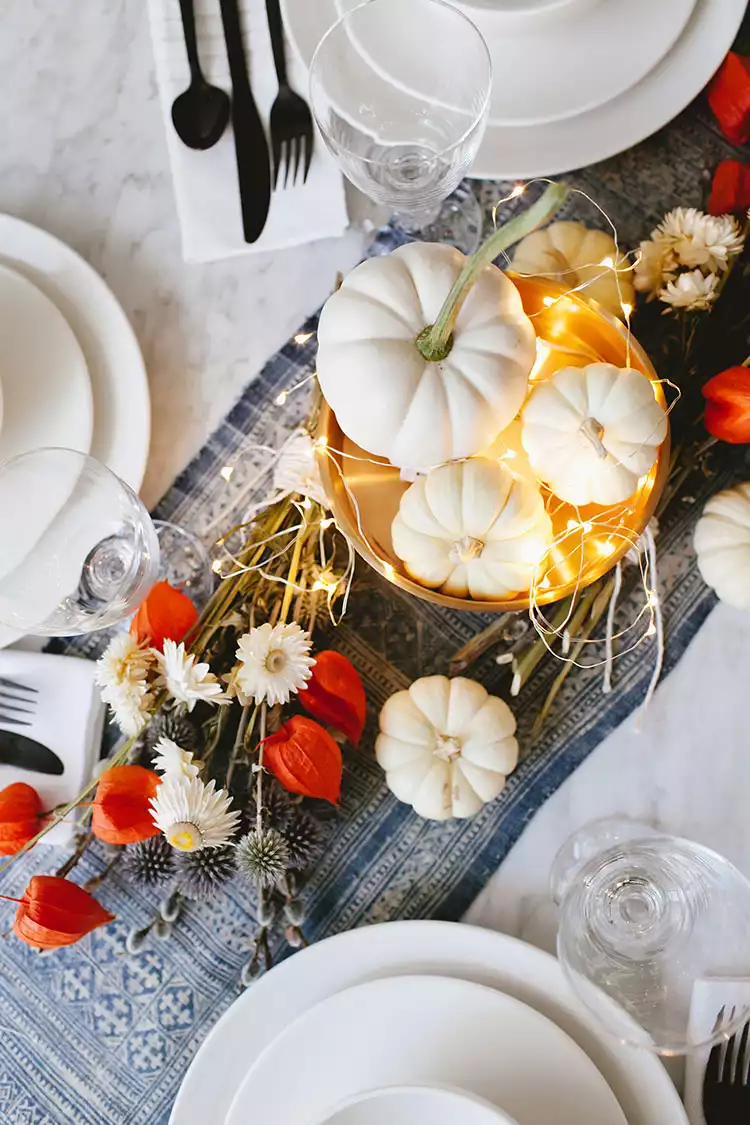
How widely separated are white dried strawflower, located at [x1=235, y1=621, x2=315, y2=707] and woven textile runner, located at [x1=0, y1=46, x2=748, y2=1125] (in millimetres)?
130

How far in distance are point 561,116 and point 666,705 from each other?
49 cm

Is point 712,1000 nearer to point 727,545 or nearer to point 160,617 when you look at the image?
point 727,545

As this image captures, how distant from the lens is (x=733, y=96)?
842 mm

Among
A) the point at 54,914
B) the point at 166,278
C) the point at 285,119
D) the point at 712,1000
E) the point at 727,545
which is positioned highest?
the point at 285,119

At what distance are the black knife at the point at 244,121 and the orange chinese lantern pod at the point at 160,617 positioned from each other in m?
0.37

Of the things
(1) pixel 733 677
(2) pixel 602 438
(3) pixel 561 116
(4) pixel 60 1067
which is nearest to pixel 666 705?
(1) pixel 733 677

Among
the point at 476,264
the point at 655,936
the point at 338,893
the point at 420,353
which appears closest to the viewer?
the point at 476,264

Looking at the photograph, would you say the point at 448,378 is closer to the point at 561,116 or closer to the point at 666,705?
the point at 561,116

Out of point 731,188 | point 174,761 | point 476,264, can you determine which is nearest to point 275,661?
point 174,761

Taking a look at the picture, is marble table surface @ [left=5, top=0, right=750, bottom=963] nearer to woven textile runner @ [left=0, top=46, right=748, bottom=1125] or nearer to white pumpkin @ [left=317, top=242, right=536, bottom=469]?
woven textile runner @ [left=0, top=46, right=748, bottom=1125]

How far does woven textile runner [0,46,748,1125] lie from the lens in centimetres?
86

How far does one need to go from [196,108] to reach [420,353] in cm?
40

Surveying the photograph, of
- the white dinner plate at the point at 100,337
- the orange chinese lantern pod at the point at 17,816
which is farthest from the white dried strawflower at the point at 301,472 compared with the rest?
the orange chinese lantern pod at the point at 17,816

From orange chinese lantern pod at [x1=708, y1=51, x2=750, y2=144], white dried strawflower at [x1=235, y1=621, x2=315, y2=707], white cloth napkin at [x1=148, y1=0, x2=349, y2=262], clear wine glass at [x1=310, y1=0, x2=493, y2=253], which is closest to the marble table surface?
white cloth napkin at [x1=148, y1=0, x2=349, y2=262]
